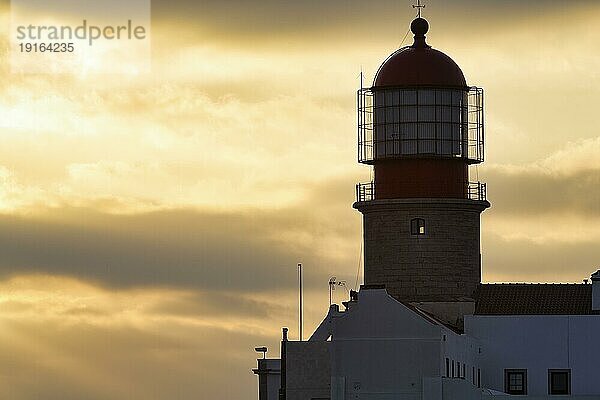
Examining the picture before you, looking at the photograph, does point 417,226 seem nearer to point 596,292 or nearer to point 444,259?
point 444,259

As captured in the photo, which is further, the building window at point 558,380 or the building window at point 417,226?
the building window at point 417,226

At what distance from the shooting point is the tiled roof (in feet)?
272

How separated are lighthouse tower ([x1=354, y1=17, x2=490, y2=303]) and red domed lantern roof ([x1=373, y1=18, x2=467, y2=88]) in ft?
0.13

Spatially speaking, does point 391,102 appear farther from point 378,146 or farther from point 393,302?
point 393,302

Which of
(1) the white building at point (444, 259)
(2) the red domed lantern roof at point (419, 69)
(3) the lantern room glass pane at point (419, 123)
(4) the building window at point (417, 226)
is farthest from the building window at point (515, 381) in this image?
(2) the red domed lantern roof at point (419, 69)

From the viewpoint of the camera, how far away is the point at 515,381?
3221 inches

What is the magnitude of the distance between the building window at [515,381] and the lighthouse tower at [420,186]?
3.40 metres

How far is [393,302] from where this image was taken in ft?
249

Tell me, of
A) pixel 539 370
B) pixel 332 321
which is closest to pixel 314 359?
pixel 332 321

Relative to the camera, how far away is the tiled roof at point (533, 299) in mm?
82875

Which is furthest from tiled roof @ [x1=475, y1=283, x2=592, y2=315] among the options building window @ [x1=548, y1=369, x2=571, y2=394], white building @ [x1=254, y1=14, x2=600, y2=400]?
building window @ [x1=548, y1=369, x2=571, y2=394]

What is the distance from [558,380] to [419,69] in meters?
12.9

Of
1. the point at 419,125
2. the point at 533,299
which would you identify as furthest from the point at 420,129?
the point at 533,299

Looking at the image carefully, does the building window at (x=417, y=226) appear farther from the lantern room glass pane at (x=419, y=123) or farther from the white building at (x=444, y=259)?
the lantern room glass pane at (x=419, y=123)
